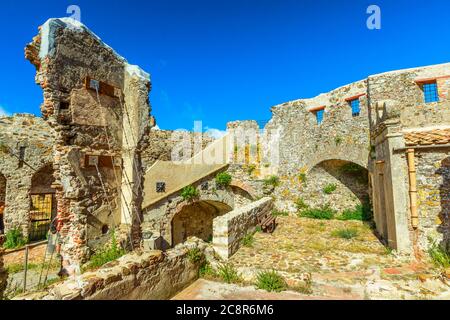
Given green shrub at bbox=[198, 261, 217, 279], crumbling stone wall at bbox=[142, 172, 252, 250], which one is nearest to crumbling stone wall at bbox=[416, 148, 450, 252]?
green shrub at bbox=[198, 261, 217, 279]

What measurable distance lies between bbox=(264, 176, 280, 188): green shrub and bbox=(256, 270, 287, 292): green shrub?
27.6 ft

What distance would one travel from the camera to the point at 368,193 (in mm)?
11367

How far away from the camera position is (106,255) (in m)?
6.61

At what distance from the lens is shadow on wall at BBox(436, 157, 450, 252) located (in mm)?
5762

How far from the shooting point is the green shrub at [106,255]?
20.7 feet

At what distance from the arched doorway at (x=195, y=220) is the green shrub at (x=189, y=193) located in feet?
5.46

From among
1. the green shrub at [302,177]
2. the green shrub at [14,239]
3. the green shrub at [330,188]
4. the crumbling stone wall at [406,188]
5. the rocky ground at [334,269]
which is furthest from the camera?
the green shrub at [302,177]

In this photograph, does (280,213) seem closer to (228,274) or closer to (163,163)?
(163,163)

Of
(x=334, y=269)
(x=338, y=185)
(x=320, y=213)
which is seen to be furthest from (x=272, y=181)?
(x=334, y=269)

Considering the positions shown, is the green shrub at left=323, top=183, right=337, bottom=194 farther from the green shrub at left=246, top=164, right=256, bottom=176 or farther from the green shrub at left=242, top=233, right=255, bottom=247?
the green shrub at left=242, top=233, right=255, bottom=247

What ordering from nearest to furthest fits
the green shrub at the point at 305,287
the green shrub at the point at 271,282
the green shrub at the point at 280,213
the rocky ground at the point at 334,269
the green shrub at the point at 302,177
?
the rocky ground at the point at 334,269 → the green shrub at the point at 305,287 → the green shrub at the point at 271,282 → the green shrub at the point at 302,177 → the green shrub at the point at 280,213

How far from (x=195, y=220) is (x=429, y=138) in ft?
36.9

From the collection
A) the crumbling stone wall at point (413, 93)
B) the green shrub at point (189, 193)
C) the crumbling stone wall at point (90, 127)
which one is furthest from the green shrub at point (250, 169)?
the crumbling stone wall at point (90, 127)

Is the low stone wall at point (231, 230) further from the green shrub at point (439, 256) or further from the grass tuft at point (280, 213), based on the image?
the green shrub at point (439, 256)
